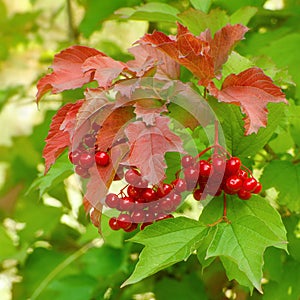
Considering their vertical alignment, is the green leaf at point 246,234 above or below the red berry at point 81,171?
below

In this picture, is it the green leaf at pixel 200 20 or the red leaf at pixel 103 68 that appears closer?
the red leaf at pixel 103 68

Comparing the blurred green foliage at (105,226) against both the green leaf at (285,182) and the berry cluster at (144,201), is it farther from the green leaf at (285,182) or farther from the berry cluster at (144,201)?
the berry cluster at (144,201)

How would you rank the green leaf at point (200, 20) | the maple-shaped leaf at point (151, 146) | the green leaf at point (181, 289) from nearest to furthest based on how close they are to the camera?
the maple-shaped leaf at point (151, 146), the green leaf at point (200, 20), the green leaf at point (181, 289)

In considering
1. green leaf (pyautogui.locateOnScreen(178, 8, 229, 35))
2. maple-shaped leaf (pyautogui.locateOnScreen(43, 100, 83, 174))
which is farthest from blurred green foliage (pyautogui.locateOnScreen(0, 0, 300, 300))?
maple-shaped leaf (pyautogui.locateOnScreen(43, 100, 83, 174))

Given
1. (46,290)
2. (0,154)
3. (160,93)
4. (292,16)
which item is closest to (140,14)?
(160,93)

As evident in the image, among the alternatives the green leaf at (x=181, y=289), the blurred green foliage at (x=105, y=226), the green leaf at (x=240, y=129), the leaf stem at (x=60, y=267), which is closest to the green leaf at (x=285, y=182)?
the blurred green foliage at (x=105, y=226)

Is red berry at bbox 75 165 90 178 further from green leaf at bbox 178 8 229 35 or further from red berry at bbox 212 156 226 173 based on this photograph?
green leaf at bbox 178 8 229 35

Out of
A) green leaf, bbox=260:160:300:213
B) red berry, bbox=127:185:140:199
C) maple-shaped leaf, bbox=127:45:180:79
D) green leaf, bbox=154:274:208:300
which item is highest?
maple-shaped leaf, bbox=127:45:180:79

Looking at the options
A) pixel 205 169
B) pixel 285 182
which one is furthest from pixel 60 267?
pixel 205 169
